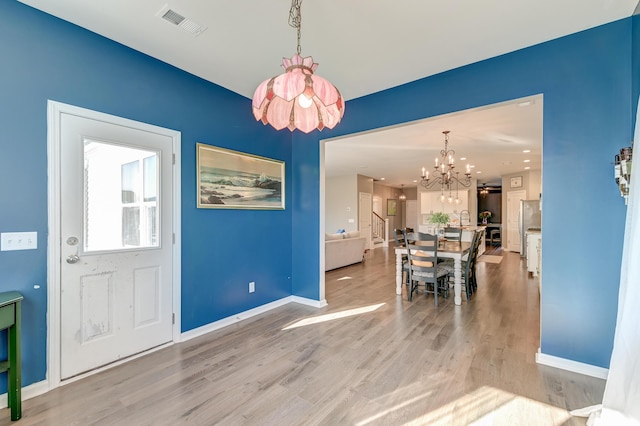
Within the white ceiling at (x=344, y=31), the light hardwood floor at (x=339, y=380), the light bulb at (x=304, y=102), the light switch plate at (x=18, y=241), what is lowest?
the light hardwood floor at (x=339, y=380)

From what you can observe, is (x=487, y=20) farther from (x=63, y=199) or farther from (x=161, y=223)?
(x=63, y=199)

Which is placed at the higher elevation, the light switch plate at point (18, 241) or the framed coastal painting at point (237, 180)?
the framed coastal painting at point (237, 180)

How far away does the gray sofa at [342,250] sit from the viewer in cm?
630

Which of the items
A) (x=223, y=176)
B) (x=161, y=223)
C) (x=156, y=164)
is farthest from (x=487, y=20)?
(x=161, y=223)

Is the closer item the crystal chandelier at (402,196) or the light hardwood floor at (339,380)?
the light hardwood floor at (339,380)

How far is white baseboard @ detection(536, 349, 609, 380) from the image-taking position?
2.19 meters

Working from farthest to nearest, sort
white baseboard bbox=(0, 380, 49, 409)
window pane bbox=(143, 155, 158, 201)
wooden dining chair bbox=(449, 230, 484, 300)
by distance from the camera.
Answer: wooden dining chair bbox=(449, 230, 484, 300), window pane bbox=(143, 155, 158, 201), white baseboard bbox=(0, 380, 49, 409)

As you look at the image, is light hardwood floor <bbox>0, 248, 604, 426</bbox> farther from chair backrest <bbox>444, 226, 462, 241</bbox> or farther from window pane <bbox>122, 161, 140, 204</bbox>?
chair backrest <bbox>444, 226, 462, 241</bbox>

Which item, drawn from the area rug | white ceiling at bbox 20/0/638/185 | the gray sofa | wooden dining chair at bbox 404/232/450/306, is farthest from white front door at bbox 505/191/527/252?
white ceiling at bbox 20/0/638/185

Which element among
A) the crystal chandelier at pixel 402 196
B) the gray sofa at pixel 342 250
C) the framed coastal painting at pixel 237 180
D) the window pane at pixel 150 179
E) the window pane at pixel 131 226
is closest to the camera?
the window pane at pixel 131 226

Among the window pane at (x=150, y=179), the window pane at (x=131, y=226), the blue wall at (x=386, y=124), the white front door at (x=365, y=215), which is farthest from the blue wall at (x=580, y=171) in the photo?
the white front door at (x=365, y=215)

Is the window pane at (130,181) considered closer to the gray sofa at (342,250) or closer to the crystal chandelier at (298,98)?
the crystal chandelier at (298,98)

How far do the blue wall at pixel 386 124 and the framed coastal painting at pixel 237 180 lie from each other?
11 centimetres

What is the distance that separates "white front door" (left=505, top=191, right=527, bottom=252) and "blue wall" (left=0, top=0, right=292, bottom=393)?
349 inches
